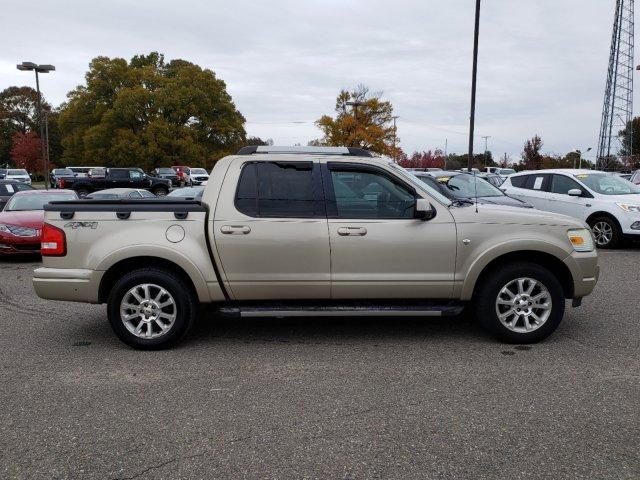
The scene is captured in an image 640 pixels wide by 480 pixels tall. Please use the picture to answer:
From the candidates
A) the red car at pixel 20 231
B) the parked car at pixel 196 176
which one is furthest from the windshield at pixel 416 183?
the parked car at pixel 196 176

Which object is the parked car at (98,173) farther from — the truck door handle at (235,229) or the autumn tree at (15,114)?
the autumn tree at (15,114)

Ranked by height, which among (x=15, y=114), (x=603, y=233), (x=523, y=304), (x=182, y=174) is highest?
(x=15, y=114)

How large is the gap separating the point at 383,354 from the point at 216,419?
1810mm

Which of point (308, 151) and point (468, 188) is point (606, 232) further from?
point (308, 151)

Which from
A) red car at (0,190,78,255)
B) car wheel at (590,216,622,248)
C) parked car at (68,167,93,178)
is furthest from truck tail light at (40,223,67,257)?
parked car at (68,167,93,178)

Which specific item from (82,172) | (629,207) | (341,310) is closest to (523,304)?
(341,310)

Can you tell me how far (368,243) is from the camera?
5.02 metres

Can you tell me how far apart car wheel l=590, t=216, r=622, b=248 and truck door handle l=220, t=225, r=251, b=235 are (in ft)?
30.1

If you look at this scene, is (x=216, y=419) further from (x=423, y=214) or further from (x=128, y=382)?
(x=423, y=214)

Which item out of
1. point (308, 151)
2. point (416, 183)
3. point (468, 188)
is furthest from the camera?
point (468, 188)

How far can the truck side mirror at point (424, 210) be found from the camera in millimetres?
4953

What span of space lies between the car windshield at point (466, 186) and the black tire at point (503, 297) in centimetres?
673

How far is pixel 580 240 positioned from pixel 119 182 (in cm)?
3028

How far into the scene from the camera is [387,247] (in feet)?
16.5
